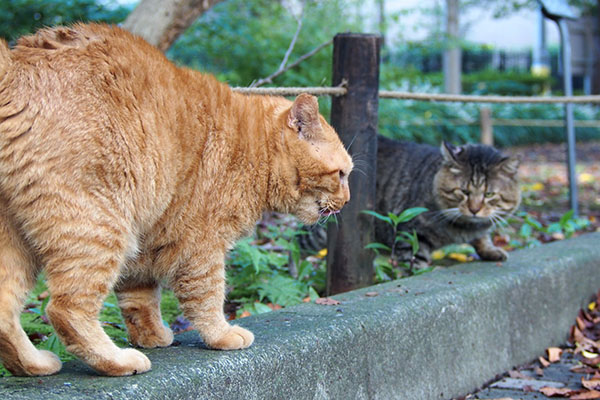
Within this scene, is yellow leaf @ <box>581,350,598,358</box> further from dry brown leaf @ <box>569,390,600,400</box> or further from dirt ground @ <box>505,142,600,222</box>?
dirt ground @ <box>505,142,600,222</box>

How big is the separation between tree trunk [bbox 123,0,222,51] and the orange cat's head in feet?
6.88

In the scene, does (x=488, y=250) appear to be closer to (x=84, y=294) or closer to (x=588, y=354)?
(x=588, y=354)

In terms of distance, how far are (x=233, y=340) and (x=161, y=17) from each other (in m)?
2.73

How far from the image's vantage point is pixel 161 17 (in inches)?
171

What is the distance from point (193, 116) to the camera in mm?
2404

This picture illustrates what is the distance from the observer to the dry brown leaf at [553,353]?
12.3 ft

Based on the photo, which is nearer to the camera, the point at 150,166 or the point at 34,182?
the point at 34,182

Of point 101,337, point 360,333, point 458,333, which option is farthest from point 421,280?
point 101,337

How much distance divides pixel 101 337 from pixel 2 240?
1.40ft

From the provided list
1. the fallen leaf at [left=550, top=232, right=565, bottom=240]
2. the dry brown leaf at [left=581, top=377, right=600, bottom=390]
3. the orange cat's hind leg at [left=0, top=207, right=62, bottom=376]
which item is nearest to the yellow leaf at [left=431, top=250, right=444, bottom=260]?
the fallen leaf at [left=550, top=232, right=565, bottom=240]

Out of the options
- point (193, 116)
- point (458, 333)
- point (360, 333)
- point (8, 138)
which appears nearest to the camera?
point (8, 138)

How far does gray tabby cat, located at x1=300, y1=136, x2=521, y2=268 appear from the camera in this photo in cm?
446

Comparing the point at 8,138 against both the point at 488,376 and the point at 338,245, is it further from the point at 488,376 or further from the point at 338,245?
the point at 488,376

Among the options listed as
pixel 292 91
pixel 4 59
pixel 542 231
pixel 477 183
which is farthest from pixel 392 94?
pixel 4 59
